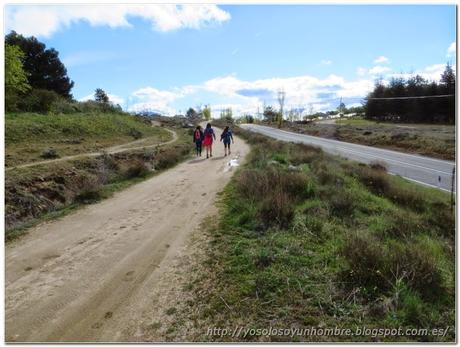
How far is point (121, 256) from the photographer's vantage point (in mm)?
6129

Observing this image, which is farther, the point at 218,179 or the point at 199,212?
the point at 218,179

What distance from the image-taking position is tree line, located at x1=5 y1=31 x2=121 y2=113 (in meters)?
26.6

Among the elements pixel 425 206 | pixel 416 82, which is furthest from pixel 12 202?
pixel 416 82

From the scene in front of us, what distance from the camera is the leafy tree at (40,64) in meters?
38.2

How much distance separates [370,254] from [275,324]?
1902mm

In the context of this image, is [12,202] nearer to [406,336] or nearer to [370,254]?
[370,254]

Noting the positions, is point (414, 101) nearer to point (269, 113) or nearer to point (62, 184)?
point (62, 184)

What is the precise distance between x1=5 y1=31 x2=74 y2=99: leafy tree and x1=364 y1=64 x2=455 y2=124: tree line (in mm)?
48072

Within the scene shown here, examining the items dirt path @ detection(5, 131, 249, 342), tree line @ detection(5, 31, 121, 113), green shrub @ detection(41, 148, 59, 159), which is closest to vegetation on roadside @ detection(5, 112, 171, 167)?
green shrub @ detection(41, 148, 59, 159)

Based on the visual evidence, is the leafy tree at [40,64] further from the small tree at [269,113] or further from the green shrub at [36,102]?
the small tree at [269,113]

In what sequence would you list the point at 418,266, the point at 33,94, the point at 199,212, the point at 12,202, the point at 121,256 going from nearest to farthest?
the point at 418,266
the point at 121,256
the point at 199,212
the point at 12,202
the point at 33,94

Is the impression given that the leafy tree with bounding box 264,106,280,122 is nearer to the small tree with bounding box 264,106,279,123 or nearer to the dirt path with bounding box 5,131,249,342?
Result: the small tree with bounding box 264,106,279,123

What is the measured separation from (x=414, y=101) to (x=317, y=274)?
221 feet

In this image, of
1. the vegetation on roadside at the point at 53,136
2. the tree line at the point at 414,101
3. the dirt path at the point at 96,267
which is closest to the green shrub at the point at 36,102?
the vegetation on roadside at the point at 53,136
